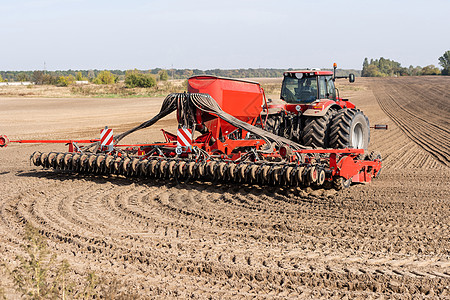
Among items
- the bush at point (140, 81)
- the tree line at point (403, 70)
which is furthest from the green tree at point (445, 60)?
the bush at point (140, 81)

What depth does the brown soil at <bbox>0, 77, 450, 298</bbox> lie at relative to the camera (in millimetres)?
4398

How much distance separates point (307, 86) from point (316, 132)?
1.40 meters

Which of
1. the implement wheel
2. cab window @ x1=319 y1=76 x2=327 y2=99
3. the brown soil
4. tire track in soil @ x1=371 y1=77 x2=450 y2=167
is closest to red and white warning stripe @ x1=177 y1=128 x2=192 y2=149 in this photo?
the brown soil

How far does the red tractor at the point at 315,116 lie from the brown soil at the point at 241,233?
41.0 inches

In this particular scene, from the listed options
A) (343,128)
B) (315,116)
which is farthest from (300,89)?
(343,128)

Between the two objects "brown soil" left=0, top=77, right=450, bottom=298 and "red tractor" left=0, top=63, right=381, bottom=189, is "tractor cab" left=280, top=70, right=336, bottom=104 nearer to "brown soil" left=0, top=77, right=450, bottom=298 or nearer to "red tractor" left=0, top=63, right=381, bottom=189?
"red tractor" left=0, top=63, right=381, bottom=189

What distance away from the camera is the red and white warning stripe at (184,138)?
→ 8500mm

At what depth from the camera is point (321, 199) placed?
24.1ft

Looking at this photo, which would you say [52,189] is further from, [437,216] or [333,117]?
[437,216]

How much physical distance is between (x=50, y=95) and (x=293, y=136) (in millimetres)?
40909

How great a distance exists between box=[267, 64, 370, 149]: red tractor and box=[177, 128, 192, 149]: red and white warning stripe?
1.85m

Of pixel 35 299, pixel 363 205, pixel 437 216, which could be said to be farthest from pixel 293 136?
pixel 35 299

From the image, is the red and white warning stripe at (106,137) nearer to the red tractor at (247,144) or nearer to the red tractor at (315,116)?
the red tractor at (247,144)

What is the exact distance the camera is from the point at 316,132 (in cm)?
916
